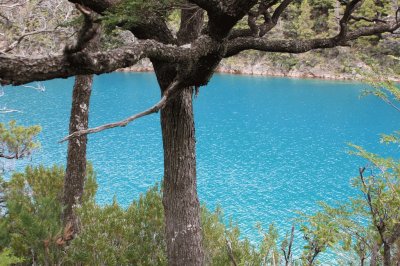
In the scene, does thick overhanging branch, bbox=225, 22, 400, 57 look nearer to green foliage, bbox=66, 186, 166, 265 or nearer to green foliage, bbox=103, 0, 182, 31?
green foliage, bbox=103, 0, 182, 31

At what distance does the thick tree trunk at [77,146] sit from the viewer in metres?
5.77

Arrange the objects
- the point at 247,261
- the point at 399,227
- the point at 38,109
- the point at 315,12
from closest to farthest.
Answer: the point at 399,227 < the point at 247,261 < the point at 38,109 < the point at 315,12

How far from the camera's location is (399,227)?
12.2ft

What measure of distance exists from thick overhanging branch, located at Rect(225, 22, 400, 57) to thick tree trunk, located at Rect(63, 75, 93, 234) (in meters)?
2.52

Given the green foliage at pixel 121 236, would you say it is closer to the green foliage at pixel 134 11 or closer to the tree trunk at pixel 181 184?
the tree trunk at pixel 181 184

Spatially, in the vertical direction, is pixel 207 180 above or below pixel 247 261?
below

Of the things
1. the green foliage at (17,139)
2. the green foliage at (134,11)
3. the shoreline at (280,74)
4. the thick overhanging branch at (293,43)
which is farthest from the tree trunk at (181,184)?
the shoreline at (280,74)

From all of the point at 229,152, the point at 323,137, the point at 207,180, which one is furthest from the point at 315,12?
the point at 207,180

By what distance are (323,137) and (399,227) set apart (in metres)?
19.6

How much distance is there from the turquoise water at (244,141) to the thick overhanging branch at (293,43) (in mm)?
2072

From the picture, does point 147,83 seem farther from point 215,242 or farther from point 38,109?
point 215,242

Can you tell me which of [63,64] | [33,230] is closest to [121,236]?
[33,230]

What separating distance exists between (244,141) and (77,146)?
52.8 feet

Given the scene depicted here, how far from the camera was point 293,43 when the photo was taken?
178 inches
